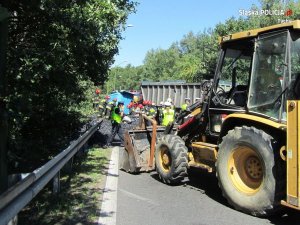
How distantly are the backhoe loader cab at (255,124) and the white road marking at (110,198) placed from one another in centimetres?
120

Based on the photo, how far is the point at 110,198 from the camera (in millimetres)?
7406

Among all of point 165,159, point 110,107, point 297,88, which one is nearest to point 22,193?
point 297,88

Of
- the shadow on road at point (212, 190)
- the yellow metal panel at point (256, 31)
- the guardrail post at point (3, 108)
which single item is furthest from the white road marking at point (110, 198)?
the yellow metal panel at point (256, 31)

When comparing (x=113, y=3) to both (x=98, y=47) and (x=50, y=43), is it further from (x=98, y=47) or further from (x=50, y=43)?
(x=50, y=43)

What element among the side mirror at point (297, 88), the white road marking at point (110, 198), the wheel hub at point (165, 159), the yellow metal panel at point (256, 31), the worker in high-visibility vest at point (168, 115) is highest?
the yellow metal panel at point (256, 31)

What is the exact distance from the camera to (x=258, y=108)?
6871mm

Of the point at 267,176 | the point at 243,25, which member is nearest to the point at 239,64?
the point at 267,176

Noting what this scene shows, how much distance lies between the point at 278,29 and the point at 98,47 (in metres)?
5.02

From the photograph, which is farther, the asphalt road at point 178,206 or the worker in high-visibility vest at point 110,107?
the worker in high-visibility vest at point 110,107

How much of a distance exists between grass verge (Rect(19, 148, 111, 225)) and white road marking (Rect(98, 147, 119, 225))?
0.29 feet

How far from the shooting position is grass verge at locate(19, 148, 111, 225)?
234 inches

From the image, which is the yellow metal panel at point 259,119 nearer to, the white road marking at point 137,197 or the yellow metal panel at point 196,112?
the yellow metal panel at point 196,112

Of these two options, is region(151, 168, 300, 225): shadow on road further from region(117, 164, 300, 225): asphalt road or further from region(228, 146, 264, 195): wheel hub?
region(228, 146, 264, 195): wheel hub

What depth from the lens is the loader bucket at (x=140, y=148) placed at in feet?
32.2
